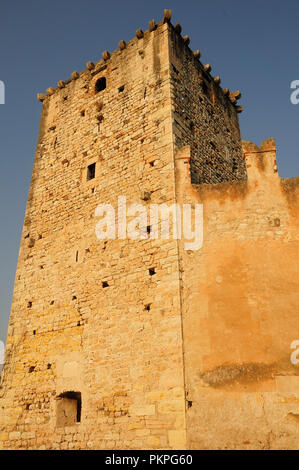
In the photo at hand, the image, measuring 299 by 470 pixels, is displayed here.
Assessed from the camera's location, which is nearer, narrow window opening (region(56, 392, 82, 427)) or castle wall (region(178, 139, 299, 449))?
castle wall (region(178, 139, 299, 449))

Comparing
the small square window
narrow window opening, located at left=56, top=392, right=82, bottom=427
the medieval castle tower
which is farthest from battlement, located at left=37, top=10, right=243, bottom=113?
narrow window opening, located at left=56, top=392, right=82, bottom=427

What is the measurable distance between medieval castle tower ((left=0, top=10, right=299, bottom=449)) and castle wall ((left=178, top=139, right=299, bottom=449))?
2 cm

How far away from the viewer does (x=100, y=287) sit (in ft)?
27.5

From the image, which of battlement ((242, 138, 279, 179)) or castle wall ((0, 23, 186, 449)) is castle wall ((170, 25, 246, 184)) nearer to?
castle wall ((0, 23, 186, 449))

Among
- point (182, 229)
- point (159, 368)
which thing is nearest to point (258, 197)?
point (182, 229)

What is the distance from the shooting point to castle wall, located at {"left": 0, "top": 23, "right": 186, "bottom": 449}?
22.7ft

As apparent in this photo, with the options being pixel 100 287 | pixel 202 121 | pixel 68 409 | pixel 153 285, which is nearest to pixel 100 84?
pixel 202 121

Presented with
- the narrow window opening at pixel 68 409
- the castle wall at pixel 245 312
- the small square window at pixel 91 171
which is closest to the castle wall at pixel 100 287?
the narrow window opening at pixel 68 409

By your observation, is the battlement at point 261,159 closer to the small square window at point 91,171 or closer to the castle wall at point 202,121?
the castle wall at point 202,121

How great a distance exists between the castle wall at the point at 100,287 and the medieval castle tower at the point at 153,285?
0.03 m

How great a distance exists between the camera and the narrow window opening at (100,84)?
1105 cm

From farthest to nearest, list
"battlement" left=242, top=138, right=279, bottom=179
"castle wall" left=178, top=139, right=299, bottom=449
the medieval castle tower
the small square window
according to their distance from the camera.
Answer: the small square window → "battlement" left=242, top=138, right=279, bottom=179 → the medieval castle tower → "castle wall" left=178, top=139, right=299, bottom=449

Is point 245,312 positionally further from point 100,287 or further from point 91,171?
point 91,171
